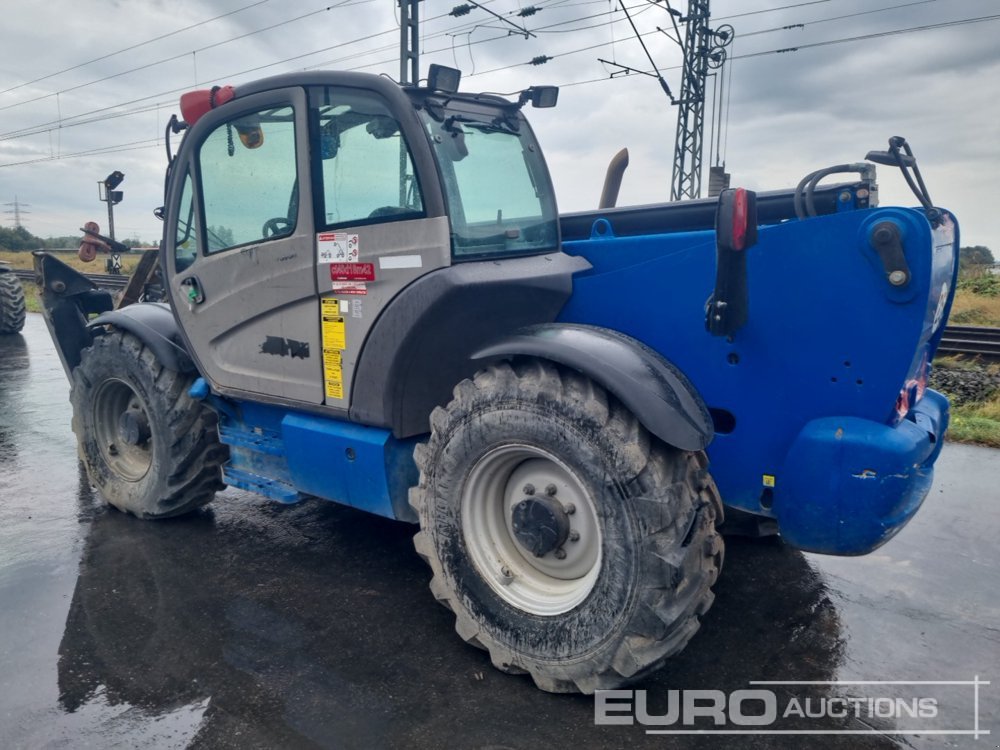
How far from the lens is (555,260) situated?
3.71 meters

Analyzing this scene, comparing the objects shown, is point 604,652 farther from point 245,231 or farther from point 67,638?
point 245,231

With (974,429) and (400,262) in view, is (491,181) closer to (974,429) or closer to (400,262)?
(400,262)

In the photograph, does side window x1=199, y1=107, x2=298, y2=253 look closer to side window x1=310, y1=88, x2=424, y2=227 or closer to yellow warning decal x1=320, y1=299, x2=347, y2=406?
side window x1=310, y1=88, x2=424, y2=227

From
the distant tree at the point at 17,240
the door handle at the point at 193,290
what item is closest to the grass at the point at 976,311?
the door handle at the point at 193,290

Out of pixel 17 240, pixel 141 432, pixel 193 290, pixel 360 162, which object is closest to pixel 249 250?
pixel 193 290

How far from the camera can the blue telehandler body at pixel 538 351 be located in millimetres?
2840

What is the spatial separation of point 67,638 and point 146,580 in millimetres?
605

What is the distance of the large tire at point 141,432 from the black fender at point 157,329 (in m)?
0.07

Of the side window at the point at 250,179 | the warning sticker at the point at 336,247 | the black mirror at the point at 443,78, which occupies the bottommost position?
the warning sticker at the point at 336,247

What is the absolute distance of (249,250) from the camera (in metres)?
4.09

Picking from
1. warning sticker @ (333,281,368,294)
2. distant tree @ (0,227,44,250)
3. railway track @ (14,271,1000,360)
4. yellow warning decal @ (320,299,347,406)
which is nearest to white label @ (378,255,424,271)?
warning sticker @ (333,281,368,294)

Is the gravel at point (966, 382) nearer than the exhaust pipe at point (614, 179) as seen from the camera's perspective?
No

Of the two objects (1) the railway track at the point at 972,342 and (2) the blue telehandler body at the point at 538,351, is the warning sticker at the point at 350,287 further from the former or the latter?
(1) the railway track at the point at 972,342

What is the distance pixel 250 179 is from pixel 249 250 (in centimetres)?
39
